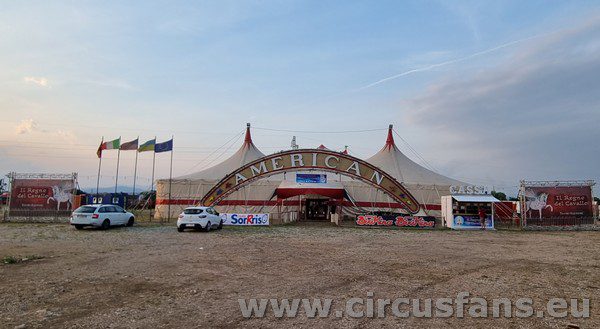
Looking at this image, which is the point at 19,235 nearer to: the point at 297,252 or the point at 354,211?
the point at 297,252

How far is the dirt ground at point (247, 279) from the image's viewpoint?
6914 mm

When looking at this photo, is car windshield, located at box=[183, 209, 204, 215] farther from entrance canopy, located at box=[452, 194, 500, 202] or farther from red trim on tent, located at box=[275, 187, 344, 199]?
entrance canopy, located at box=[452, 194, 500, 202]

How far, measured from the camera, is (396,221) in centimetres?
3059

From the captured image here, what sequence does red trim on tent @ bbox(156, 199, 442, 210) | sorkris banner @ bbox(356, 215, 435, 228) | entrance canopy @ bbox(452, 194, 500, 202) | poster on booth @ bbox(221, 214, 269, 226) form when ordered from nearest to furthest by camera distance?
entrance canopy @ bbox(452, 194, 500, 202)
poster on booth @ bbox(221, 214, 269, 226)
sorkris banner @ bbox(356, 215, 435, 228)
red trim on tent @ bbox(156, 199, 442, 210)

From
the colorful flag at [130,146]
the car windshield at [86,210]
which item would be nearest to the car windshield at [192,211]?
the car windshield at [86,210]

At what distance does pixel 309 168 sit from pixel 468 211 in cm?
1220

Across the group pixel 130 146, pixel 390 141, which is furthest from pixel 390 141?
pixel 130 146

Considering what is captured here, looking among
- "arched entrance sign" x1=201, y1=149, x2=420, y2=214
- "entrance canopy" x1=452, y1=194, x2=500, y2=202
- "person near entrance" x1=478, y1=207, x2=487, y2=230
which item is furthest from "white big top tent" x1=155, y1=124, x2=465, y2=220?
"person near entrance" x1=478, y1=207, x2=487, y2=230

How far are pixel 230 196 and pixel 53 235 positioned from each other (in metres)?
16.7

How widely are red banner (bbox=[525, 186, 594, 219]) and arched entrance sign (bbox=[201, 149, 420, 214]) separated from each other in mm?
7966

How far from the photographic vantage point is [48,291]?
861cm

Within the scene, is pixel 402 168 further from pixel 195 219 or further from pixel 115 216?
pixel 115 216

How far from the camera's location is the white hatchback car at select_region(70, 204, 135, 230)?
23219 millimetres

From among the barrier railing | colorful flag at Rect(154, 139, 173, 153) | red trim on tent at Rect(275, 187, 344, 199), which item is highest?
colorful flag at Rect(154, 139, 173, 153)
